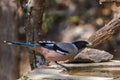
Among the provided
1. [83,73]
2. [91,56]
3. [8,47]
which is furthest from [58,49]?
[8,47]

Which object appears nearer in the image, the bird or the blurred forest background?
the bird

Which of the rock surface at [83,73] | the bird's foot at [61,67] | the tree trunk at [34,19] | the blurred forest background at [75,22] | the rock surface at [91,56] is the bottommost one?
the rock surface at [83,73]

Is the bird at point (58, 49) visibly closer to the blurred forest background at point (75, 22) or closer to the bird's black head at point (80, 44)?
the bird's black head at point (80, 44)

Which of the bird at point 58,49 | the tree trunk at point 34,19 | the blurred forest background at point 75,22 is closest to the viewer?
the bird at point 58,49

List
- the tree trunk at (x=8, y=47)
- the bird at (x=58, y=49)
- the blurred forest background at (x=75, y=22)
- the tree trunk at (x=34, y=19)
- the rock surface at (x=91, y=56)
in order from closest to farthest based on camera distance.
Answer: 1. the bird at (x=58, y=49)
2. the rock surface at (x=91, y=56)
3. the tree trunk at (x=34, y=19)
4. the tree trunk at (x=8, y=47)
5. the blurred forest background at (x=75, y=22)

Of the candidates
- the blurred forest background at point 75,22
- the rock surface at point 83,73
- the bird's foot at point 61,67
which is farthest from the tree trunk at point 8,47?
the blurred forest background at point 75,22

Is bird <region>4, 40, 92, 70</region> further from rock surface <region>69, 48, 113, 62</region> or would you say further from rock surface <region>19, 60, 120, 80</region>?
rock surface <region>69, 48, 113, 62</region>

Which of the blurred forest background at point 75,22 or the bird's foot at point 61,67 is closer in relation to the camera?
the bird's foot at point 61,67

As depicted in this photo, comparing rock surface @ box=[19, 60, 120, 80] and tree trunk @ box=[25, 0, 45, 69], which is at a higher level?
tree trunk @ box=[25, 0, 45, 69]

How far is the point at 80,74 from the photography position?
5.05 meters

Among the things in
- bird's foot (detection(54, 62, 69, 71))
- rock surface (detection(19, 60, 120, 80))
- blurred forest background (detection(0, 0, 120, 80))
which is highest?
blurred forest background (detection(0, 0, 120, 80))

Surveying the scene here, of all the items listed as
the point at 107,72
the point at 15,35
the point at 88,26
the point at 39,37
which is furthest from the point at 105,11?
the point at 107,72

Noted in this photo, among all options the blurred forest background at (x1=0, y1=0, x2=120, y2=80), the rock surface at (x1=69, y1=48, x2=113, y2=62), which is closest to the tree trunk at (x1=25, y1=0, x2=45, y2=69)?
the rock surface at (x1=69, y1=48, x2=113, y2=62)

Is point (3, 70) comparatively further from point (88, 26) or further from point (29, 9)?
point (88, 26)
